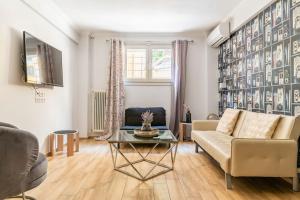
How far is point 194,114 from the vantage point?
19.9 ft

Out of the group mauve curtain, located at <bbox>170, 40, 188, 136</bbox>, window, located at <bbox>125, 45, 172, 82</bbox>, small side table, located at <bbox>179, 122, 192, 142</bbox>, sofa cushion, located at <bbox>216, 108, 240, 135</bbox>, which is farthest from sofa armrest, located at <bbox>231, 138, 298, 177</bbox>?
window, located at <bbox>125, 45, 172, 82</bbox>

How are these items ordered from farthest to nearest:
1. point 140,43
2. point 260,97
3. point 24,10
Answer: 1. point 140,43
2. point 260,97
3. point 24,10

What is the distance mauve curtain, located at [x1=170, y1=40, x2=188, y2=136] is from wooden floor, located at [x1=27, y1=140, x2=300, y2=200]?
2.09m

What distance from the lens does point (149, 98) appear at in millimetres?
6023

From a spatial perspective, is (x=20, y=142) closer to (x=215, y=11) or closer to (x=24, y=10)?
(x=24, y=10)

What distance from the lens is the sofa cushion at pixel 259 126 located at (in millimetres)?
2805

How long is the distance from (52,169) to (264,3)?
356 cm

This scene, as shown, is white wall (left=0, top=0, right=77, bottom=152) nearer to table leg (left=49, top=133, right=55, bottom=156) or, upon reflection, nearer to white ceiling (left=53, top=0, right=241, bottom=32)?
table leg (left=49, top=133, right=55, bottom=156)

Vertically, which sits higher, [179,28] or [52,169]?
[179,28]

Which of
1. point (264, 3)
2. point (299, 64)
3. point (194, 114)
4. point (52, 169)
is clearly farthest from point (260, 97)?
point (52, 169)

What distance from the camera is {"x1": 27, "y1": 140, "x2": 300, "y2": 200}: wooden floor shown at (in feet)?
8.10

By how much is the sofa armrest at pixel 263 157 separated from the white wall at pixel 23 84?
257cm

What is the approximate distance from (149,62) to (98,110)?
1.64m

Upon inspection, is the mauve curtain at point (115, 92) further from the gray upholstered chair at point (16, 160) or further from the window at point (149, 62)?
the gray upholstered chair at point (16, 160)
